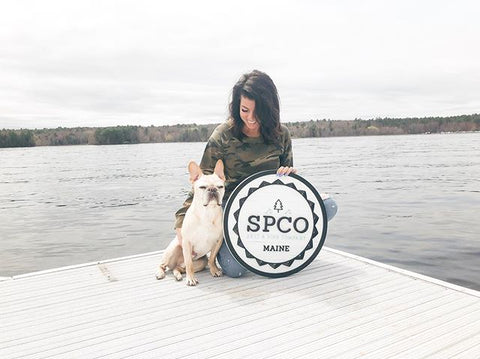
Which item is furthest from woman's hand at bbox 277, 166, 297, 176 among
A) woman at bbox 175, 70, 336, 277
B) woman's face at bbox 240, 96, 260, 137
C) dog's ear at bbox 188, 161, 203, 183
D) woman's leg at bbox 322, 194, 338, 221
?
dog's ear at bbox 188, 161, 203, 183

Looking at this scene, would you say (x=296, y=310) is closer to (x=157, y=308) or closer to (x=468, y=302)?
(x=157, y=308)

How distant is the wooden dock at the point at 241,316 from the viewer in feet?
11.0

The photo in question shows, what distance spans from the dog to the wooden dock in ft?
0.74

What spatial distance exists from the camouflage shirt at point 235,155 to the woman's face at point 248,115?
0.45ft

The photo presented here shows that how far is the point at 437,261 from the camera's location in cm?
997

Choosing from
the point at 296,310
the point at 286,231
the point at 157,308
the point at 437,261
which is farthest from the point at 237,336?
the point at 437,261

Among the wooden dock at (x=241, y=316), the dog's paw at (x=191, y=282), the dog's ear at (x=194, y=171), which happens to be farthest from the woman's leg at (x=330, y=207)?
the dog's paw at (x=191, y=282)

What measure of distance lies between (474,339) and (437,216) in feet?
43.1

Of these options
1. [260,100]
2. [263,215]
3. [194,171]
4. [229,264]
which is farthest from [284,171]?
[229,264]

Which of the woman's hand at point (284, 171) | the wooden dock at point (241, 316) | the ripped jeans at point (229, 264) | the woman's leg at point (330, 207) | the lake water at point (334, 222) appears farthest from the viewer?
the lake water at point (334, 222)

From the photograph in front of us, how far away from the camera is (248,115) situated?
15.7 ft

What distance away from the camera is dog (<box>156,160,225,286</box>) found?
15.3ft

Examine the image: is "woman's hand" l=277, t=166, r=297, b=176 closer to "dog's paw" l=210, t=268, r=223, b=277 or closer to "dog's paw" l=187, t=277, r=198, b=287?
"dog's paw" l=210, t=268, r=223, b=277

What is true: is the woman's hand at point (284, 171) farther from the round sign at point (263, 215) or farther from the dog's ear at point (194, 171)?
the dog's ear at point (194, 171)
